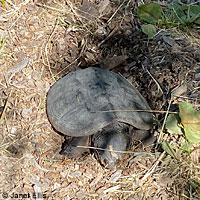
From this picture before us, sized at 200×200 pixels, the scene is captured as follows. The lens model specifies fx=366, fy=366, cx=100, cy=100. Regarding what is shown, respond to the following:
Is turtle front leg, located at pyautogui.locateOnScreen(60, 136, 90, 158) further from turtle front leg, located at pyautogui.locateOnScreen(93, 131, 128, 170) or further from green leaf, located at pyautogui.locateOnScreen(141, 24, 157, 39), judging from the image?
green leaf, located at pyautogui.locateOnScreen(141, 24, 157, 39)

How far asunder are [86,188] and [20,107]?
39.4 inches

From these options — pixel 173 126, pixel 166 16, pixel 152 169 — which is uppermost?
pixel 166 16

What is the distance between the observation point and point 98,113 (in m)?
3.13

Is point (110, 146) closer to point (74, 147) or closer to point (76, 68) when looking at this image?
point (74, 147)

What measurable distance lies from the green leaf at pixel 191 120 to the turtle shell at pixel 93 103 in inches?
13.5

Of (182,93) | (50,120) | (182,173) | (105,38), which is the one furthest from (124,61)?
(182,173)

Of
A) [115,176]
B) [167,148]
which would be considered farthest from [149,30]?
A: [115,176]

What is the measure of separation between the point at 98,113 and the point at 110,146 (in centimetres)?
30

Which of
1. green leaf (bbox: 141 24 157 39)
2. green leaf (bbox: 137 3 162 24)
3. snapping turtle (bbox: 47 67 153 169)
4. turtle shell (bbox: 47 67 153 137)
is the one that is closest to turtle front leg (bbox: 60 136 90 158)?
snapping turtle (bbox: 47 67 153 169)

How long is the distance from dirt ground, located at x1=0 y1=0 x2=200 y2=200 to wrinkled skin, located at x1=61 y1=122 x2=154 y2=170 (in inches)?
3.1

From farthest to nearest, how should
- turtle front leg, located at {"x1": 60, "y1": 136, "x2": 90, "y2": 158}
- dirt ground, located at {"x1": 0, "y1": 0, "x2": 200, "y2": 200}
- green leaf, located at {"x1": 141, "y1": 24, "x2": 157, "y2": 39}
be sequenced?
green leaf, located at {"x1": 141, "y1": 24, "x2": 157, "y2": 39}, turtle front leg, located at {"x1": 60, "y1": 136, "x2": 90, "y2": 158}, dirt ground, located at {"x1": 0, "y1": 0, "x2": 200, "y2": 200}

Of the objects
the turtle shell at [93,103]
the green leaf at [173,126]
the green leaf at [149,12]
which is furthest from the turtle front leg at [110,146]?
the green leaf at [149,12]

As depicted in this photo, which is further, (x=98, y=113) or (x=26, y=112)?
(x=26, y=112)

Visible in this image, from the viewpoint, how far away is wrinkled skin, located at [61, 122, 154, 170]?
122 inches
